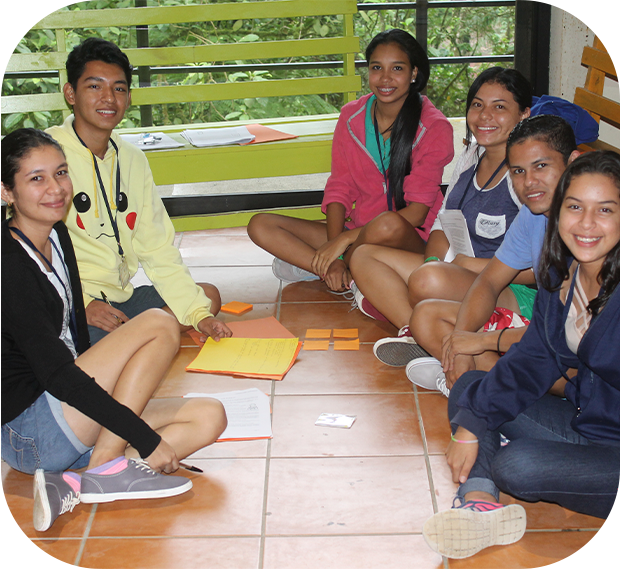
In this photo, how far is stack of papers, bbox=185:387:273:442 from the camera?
1964 millimetres

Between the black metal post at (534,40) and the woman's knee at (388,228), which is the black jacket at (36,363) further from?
the black metal post at (534,40)

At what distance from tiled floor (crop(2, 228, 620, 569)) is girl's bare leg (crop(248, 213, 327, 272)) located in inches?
34.4

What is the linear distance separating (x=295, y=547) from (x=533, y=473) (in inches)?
20.8

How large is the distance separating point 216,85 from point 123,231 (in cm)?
155

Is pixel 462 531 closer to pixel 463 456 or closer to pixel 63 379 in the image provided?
pixel 463 456

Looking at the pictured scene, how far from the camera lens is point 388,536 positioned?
5.14 ft

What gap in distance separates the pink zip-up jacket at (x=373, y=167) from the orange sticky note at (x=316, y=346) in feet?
1.99

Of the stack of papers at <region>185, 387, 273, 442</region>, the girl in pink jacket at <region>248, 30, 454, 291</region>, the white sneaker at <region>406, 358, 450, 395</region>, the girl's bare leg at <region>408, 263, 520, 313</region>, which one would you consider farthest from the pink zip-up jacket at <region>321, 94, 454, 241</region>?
the stack of papers at <region>185, 387, 273, 442</region>

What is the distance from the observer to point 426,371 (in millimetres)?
2170

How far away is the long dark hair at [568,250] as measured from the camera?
4.77ft

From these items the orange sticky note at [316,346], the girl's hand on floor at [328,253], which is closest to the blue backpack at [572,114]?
the girl's hand on floor at [328,253]

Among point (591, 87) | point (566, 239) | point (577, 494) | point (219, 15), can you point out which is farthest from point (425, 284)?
point (219, 15)

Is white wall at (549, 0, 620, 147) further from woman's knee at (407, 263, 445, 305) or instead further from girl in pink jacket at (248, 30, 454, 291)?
woman's knee at (407, 263, 445, 305)

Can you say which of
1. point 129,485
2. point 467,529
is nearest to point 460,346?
point 467,529
